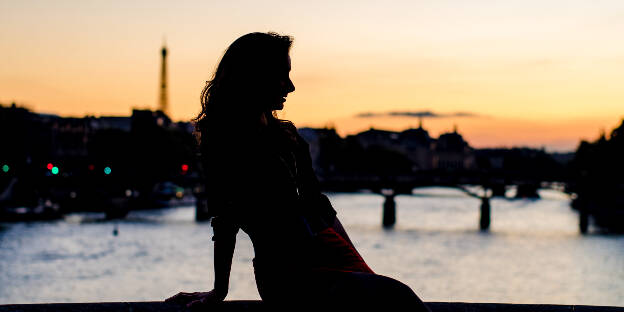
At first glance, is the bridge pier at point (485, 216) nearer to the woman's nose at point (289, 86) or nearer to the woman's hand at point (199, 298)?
the woman's hand at point (199, 298)

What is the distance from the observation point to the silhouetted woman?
6.70 ft

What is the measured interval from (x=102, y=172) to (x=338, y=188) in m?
39.4

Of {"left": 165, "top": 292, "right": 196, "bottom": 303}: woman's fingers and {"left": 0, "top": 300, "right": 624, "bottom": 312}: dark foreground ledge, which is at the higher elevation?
{"left": 165, "top": 292, "right": 196, "bottom": 303}: woman's fingers

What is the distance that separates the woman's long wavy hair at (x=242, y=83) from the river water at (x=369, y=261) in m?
25.3

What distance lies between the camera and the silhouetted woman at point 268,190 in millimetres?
2041

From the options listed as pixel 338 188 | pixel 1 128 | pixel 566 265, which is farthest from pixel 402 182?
pixel 1 128

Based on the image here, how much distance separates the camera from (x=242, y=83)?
2291mm

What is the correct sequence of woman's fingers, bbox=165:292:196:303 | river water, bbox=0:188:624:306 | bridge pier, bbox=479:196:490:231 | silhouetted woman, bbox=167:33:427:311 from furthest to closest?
bridge pier, bbox=479:196:490:231 → river water, bbox=0:188:624:306 → woman's fingers, bbox=165:292:196:303 → silhouetted woman, bbox=167:33:427:311

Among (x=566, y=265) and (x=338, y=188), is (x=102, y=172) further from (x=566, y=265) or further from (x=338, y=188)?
(x=338, y=188)

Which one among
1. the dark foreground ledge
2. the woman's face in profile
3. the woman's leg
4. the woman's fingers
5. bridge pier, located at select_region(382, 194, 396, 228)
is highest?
the woman's face in profile

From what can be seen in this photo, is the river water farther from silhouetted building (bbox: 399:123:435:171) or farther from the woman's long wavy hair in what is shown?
A: silhouetted building (bbox: 399:123:435:171)

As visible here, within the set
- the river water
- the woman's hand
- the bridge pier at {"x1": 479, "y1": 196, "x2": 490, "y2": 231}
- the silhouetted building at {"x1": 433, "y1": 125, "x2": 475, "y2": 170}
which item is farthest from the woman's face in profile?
the silhouetted building at {"x1": 433, "y1": 125, "x2": 475, "y2": 170}

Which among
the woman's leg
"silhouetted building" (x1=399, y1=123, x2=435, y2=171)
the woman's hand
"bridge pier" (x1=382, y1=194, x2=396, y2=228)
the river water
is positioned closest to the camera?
the woman's leg

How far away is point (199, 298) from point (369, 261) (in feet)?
117
